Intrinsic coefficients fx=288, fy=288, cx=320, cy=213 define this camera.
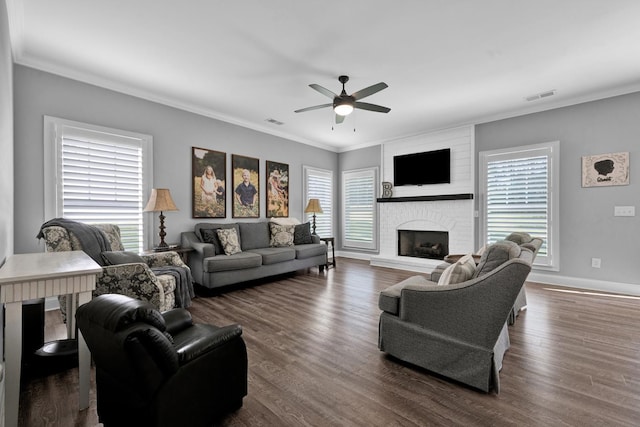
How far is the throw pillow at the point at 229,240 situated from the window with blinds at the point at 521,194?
14.4 feet

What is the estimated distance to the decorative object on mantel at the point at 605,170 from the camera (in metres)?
4.04

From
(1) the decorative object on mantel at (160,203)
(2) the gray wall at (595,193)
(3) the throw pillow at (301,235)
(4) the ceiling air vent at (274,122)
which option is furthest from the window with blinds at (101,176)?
(2) the gray wall at (595,193)

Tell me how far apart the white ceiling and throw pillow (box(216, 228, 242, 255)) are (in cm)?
202

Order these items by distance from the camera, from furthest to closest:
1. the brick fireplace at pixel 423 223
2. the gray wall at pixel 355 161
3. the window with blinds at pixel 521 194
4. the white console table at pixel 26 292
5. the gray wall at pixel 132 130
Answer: the gray wall at pixel 355 161, the brick fireplace at pixel 423 223, the window with blinds at pixel 521 194, the gray wall at pixel 132 130, the white console table at pixel 26 292

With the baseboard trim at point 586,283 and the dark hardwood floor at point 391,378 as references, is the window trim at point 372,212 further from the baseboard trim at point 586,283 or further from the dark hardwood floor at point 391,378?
the dark hardwood floor at point 391,378

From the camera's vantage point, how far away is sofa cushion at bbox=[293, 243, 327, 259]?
524 centimetres

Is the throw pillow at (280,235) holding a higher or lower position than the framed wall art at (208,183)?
lower

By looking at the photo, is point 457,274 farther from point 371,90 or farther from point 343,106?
point 343,106

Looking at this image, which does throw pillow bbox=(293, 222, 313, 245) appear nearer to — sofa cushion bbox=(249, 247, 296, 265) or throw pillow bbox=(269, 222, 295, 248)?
throw pillow bbox=(269, 222, 295, 248)

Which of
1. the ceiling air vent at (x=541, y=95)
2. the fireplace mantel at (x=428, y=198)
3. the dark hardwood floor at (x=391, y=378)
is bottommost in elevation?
the dark hardwood floor at (x=391, y=378)

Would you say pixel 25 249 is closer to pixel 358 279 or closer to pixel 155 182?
pixel 155 182

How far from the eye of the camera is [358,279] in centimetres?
500

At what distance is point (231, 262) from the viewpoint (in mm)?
4125

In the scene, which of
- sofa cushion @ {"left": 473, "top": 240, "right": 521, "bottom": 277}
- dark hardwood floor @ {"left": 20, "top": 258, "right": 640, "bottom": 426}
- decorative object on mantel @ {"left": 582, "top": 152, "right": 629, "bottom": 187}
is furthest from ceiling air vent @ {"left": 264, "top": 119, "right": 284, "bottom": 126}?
decorative object on mantel @ {"left": 582, "top": 152, "right": 629, "bottom": 187}
